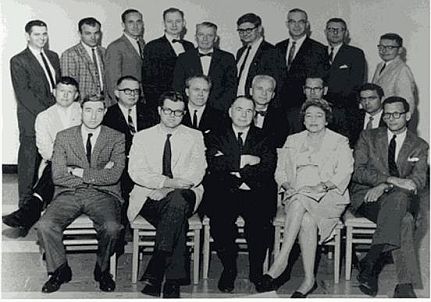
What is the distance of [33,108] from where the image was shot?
4320 millimetres

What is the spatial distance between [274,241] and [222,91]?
910 millimetres

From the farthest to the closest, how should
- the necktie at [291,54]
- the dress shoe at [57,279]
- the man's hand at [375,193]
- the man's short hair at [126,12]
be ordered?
the necktie at [291,54] < the man's short hair at [126,12] < the man's hand at [375,193] < the dress shoe at [57,279]

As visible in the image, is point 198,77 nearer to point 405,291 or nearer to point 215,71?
point 215,71

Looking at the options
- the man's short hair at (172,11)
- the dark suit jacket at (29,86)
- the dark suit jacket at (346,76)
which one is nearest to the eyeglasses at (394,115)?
the dark suit jacket at (346,76)

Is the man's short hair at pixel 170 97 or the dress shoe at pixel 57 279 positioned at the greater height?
the man's short hair at pixel 170 97

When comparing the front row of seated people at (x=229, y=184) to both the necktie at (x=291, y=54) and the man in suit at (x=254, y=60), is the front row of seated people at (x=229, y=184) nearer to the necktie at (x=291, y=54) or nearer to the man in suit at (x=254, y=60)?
the man in suit at (x=254, y=60)

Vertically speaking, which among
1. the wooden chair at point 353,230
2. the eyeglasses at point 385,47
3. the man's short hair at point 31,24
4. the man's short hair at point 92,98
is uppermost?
the man's short hair at point 31,24

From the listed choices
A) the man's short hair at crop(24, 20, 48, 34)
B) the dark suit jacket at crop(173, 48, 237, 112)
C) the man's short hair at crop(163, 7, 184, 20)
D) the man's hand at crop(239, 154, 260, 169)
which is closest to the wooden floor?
the man's hand at crop(239, 154, 260, 169)

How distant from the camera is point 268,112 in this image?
14.7ft

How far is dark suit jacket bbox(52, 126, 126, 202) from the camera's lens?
13.8ft

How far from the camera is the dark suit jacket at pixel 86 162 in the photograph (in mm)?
4215

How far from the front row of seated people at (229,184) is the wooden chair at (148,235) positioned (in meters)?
0.04

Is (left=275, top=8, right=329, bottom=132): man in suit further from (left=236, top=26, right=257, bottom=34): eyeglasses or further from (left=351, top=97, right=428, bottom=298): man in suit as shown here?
(left=351, top=97, right=428, bottom=298): man in suit

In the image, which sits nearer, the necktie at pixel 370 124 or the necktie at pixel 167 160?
the necktie at pixel 167 160
